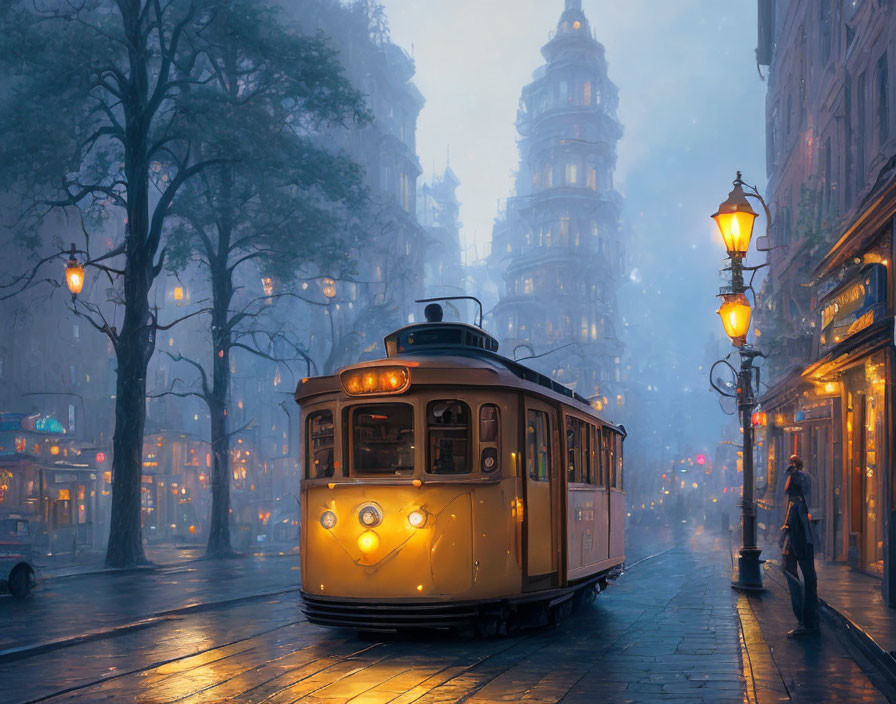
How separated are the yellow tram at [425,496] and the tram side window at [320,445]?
0.01m

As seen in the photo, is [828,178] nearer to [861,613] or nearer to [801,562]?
[861,613]

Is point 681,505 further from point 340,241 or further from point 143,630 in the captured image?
point 143,630

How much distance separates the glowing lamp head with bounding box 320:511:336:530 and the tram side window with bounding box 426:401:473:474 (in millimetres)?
1222

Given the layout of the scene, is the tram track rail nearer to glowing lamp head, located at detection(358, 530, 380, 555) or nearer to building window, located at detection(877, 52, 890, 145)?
glowing lamp head, located at detection(358, 530, 380, 555)

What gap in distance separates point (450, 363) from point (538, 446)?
1703 millimetres

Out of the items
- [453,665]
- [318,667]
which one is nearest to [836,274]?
[453,665]

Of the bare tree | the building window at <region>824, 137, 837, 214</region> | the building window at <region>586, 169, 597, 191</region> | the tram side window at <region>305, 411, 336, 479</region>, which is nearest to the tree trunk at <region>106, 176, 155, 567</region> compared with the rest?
the bare tree

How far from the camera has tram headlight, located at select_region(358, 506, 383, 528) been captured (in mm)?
10773

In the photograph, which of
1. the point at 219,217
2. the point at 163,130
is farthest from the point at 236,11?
the point at 219,217

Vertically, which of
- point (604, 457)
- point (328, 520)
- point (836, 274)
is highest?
point (836, 274)

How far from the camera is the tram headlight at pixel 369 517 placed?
1077 cm

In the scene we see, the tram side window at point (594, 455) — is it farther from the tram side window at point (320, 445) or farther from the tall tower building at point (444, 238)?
the tall tower building at point (444, 238)

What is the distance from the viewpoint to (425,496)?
10.8m

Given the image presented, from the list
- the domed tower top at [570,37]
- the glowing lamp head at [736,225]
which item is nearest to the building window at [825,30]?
the glowing lamp head at [736,225]
